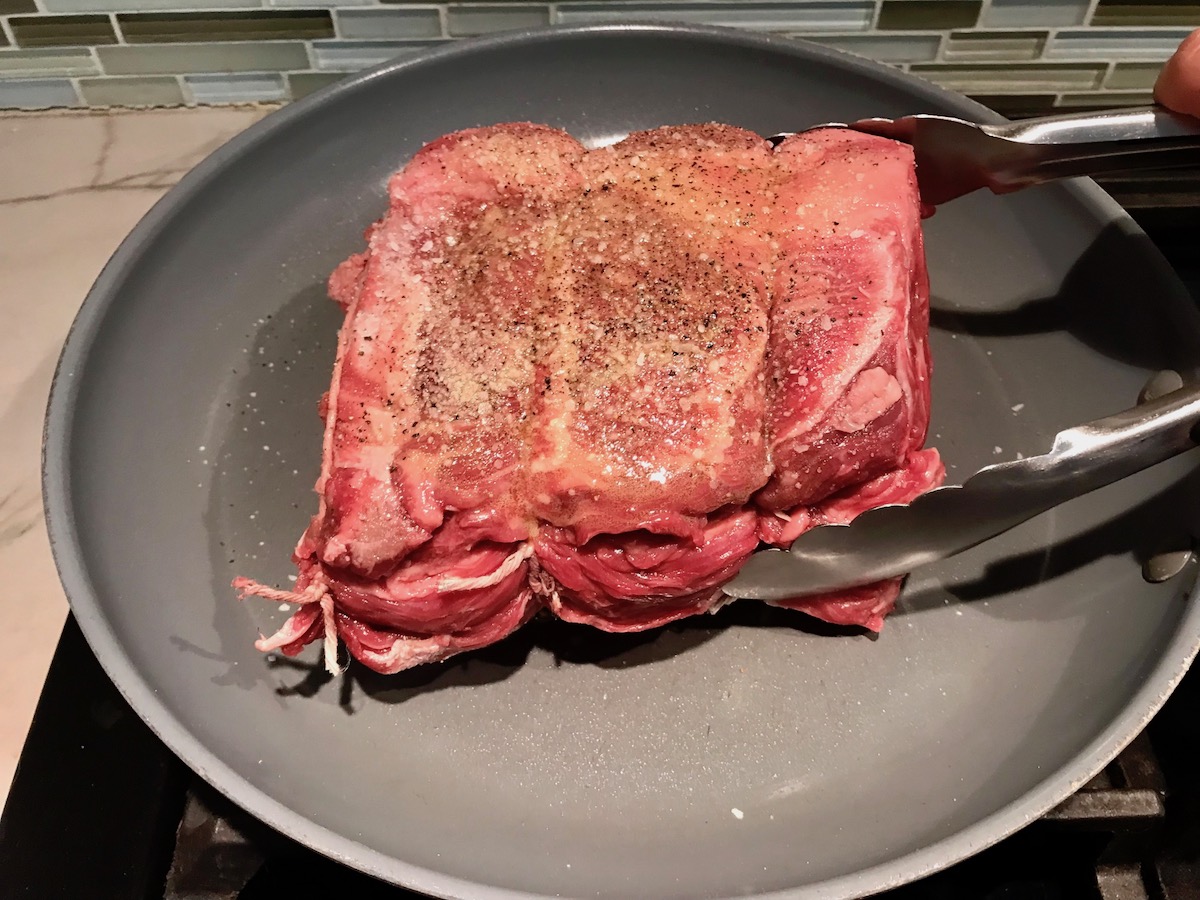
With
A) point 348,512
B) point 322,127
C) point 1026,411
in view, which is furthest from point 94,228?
point 1026,411

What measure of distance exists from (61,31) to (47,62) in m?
0.10

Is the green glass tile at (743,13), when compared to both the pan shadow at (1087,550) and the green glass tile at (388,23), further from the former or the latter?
the pan shadow at (1087,550)

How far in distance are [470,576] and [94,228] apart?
4.24ft

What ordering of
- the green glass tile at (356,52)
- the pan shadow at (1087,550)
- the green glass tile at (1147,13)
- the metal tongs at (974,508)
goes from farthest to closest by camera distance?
the green glass tile at (356,52) → the green glass tile at (1147,13) → the pan shadow at (1087,550) → the metal tongs at (974,508)

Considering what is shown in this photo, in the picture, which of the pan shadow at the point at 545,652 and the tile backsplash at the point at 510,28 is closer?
the pan shadow at the point at 545,652

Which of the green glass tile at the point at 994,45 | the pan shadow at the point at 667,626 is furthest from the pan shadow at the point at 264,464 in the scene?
the green glass tile at the point at 994,45

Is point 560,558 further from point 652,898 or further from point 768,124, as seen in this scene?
point 768,124

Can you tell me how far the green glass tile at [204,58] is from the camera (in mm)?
1834

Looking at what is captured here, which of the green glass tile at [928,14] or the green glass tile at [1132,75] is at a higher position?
the green glass tile at [928,14]

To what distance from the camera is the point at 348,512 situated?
42.3 inches

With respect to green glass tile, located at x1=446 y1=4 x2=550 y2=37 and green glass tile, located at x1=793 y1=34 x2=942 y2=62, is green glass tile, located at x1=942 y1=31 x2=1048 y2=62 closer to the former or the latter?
green glass tile, located at x1=793 y1=34 x2=942 y2=62

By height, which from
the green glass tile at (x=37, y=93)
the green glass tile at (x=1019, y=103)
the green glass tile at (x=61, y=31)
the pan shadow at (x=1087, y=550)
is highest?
the green glass tile at (x=61, y=31)

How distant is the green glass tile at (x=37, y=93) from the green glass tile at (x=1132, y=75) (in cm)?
217

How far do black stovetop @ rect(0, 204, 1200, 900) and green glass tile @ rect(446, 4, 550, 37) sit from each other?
131 cm
